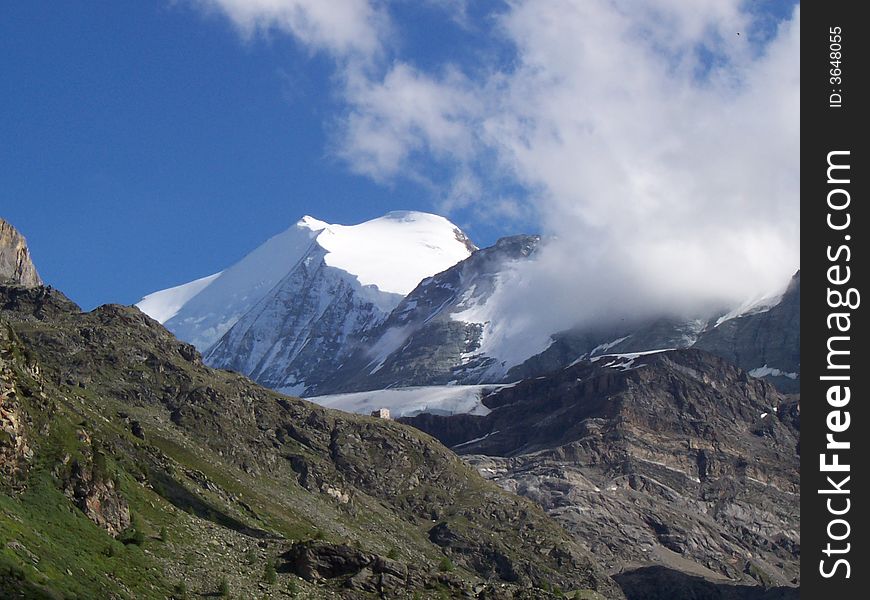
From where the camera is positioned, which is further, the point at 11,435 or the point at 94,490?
the point at 94,490

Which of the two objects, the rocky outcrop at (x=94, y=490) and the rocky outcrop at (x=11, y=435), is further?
the rocky outcrop at (x=94, y=490)

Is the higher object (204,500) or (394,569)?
(204,500)

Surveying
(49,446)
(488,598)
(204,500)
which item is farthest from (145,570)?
(204,500)

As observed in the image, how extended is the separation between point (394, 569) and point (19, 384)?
34503mm

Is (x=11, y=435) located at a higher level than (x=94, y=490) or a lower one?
higher

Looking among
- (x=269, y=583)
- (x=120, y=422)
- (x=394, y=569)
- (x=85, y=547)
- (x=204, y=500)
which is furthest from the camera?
(x=120, y=422)

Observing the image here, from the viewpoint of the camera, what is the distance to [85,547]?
326 feet

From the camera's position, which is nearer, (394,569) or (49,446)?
(49,446)

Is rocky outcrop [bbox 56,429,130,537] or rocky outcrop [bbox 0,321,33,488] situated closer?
rocky outcrop [bbox 0,321,33,488]

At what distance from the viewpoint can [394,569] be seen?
118m
